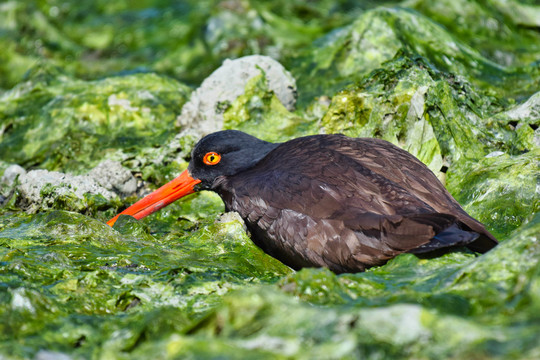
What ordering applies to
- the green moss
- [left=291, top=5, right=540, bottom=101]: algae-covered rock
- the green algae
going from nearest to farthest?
the green algae → the green moss → [left=291, top=5, right=540, bottom=101]: algae-covered rock

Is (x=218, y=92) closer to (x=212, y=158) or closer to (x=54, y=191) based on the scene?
(x=212, y=158)

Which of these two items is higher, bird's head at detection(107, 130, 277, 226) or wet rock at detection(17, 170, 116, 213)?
bird's head at detection(107, 130, 277, 226)

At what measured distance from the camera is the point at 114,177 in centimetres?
576

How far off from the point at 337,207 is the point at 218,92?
292 centimetres

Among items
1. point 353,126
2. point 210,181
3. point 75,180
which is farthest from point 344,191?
point 75,180

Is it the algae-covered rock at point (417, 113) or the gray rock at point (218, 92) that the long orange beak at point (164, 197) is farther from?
the algae-covered rock at point (417, 113)

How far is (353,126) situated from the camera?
5.76 m

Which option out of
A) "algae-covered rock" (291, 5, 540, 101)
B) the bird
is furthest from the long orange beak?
"algae-covered rock" (291, 5, 540, 101)

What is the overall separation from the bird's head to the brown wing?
0.45 metres

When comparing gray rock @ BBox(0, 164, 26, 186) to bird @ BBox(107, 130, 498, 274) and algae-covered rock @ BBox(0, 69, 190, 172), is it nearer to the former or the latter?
algae-covered rock @ BBox(0, 69, 190, 172)

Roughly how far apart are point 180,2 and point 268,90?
5.97m

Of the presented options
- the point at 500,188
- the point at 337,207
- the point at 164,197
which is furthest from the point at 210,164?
the point at 500,188

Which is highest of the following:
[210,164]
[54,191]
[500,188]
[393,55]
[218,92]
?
[393,55]

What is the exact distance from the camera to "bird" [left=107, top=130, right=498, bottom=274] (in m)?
3.58
